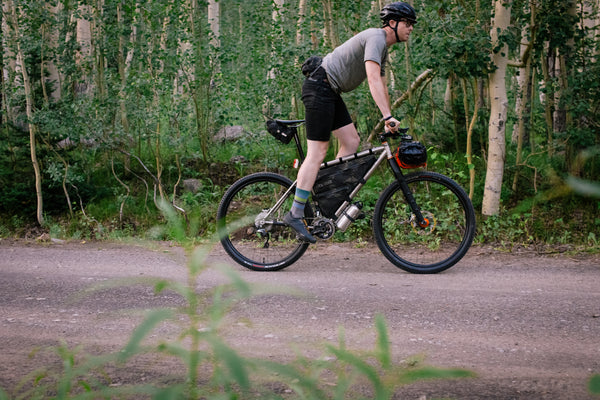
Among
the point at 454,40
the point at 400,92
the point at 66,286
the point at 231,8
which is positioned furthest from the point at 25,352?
the point at 231,8

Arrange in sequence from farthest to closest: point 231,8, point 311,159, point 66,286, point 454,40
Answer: point 231,8, point 454,40, point 311,159, point 66,286

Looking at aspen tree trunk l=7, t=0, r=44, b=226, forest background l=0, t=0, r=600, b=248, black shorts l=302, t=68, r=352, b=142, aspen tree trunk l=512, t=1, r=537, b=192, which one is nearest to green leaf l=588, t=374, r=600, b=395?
black shorts l=302, t=68, r=352, b=142

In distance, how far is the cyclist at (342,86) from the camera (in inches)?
230

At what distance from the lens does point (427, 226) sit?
653 centimetres

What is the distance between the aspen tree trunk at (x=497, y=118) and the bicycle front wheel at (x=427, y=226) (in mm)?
1223

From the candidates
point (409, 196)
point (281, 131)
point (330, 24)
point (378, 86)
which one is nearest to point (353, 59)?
point (378, 86)

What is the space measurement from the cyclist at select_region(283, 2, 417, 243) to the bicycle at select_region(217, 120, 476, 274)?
16 centimetres

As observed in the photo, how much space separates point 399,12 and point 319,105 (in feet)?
3.71

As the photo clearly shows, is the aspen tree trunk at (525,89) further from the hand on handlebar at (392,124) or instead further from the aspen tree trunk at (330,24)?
the hand on handlebar at (392,124)

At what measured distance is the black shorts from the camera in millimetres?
6086

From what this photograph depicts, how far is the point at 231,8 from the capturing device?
120 ft

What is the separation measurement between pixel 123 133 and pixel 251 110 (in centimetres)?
195

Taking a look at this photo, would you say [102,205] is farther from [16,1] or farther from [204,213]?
[16,1]

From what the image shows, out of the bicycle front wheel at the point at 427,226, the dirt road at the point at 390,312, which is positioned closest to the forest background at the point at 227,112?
the bicycle front wheel at the point at 427,226
